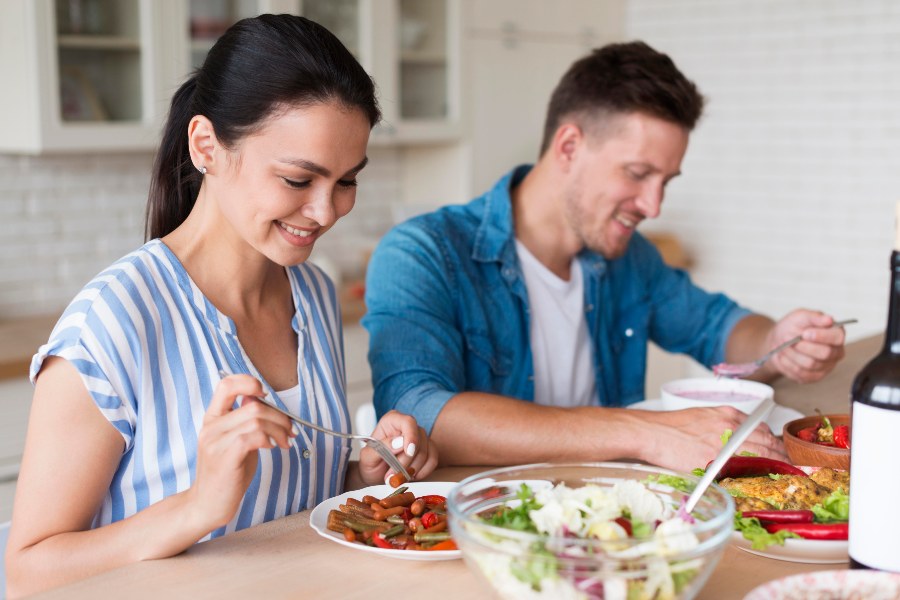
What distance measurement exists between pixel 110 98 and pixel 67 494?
2.26 metres

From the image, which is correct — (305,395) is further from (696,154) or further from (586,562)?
(696,154)

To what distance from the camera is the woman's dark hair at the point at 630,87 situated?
230cm

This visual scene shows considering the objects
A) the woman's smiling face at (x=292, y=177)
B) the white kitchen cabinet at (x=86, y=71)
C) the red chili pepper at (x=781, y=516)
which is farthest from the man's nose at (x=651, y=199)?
the white kitchen cabinet at (x=86, y=71)

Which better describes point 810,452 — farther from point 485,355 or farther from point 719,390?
point 485,355

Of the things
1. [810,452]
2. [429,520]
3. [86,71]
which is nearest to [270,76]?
[429,520]

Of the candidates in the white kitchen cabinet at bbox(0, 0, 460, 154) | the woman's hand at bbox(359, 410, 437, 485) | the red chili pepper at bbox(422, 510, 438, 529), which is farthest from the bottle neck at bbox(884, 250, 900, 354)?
the white kitchen cabinet at bbox(0, 0, 460, 154)

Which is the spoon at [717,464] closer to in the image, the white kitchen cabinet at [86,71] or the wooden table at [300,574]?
the wooden table at [300,574]

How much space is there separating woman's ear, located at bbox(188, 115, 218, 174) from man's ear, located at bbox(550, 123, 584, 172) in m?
1.02

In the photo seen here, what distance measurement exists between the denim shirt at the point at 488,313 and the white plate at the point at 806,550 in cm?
70

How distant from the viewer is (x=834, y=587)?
3.56 ft

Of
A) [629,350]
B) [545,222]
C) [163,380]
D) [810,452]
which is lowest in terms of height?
[629,350]

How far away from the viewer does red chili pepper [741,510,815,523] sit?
1.25 metres

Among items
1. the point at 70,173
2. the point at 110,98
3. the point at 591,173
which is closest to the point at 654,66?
the point at 591,173

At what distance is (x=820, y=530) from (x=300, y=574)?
1.96 ft
